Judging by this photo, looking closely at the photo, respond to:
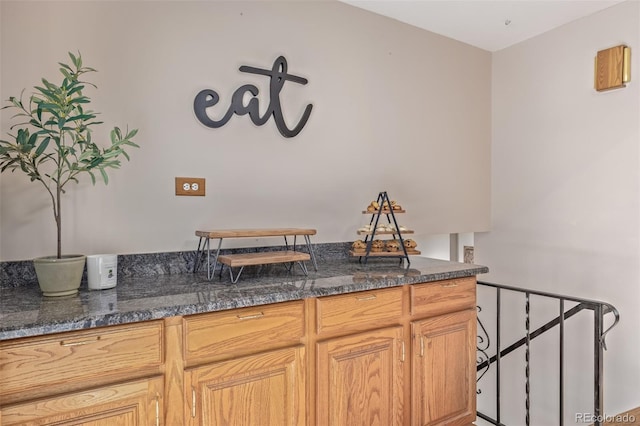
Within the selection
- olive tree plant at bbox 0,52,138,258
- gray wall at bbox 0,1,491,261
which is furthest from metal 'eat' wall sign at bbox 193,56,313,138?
olive tree plant at bbox 0,52,138,258

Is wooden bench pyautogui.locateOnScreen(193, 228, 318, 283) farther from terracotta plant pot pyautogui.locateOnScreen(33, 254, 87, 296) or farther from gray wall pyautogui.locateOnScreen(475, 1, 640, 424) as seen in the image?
gray wall pyautogui.locateOnScreen(475, 1, 640, 424)

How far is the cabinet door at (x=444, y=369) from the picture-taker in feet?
6.02

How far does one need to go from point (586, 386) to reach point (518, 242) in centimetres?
106

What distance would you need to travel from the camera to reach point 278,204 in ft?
7.32

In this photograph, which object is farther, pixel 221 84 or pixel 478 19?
pixel 478 19

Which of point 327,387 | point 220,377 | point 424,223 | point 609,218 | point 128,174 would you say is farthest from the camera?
point 424,223

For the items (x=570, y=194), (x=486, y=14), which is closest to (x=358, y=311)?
(x=570, y=194)

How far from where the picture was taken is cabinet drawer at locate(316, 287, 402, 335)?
159 cm

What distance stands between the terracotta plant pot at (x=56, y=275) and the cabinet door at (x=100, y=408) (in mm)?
414

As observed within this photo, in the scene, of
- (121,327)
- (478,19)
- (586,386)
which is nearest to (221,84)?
(121,327)

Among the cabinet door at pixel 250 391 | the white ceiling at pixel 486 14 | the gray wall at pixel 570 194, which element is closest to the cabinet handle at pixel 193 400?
the cabinet door at pixel 250 391

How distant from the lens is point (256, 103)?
2.13m

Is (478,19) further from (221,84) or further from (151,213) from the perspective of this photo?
(151,213)

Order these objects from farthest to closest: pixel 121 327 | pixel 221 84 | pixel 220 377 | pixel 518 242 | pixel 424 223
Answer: pixel 518 242 < pixel 424 223 < pixel 221 84 < pixel 220 377 < pixel 121 327
